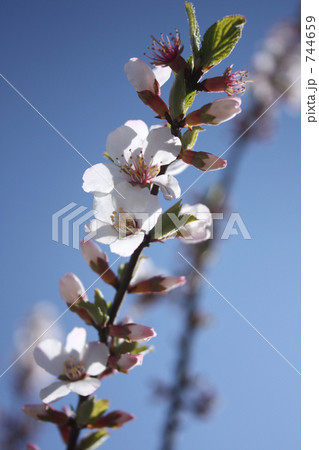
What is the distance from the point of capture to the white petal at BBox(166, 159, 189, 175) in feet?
3.21

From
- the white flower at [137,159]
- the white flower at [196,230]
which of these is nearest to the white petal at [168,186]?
the white flower at [137,159]

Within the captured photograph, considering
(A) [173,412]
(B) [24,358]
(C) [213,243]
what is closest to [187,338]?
(A) [173,412]

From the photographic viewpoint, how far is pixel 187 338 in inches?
81.6

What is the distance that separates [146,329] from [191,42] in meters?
0.58

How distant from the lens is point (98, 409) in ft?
2.68

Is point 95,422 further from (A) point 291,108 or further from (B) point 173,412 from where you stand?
(A) point 291,108

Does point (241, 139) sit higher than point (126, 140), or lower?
lower

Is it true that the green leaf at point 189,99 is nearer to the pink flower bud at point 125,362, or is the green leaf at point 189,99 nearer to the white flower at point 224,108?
the white flower at point 224,108

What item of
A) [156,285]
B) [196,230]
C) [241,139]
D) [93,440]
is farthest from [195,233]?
[241,139]

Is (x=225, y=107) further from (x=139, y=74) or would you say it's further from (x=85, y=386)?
(x=85, y=386)

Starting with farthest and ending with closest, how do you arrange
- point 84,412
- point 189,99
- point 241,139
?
point 241,139 < point 189,99 < point 84,412

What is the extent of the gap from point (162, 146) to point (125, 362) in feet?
1.41

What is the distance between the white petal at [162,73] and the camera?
3.21 feet

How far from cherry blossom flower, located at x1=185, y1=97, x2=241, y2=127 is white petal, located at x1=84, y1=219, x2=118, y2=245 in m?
0.27
